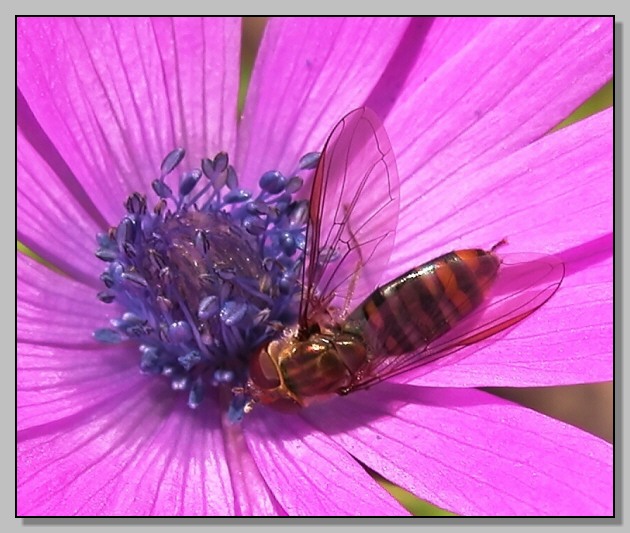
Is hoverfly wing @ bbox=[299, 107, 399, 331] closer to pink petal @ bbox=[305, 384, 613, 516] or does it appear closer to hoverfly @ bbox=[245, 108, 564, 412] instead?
hoverfly @ bbox=[245, 108, 564, 412]

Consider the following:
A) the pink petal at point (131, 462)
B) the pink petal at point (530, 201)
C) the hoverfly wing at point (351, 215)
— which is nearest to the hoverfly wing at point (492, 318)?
the pink petal at point (530, 201)

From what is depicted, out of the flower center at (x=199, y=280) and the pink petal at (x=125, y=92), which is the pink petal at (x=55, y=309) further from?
the pink petal at (x=125, y=92)

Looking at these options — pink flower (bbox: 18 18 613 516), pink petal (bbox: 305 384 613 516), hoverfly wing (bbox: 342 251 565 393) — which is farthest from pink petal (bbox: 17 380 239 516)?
hoverfly wing (bbox: 342 251 565 393)

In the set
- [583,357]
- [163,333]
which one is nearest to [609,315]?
[583,357]

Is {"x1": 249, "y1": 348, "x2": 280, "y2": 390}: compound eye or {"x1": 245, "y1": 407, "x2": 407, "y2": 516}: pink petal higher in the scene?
{"x1": 249, "y1": 348, "x2": 280, "y2": 390}: compound eye

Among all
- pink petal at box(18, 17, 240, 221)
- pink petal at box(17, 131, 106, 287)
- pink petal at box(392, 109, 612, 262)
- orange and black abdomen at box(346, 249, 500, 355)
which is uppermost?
pink petal at box(18, 17, 240, 221)

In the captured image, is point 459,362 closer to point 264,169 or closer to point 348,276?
point 348,276

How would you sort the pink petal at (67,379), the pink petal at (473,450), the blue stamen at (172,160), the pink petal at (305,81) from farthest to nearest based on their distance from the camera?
the pink petal at (305,81), the blue stamen at (172,160), the pink petal at (67,379), the pink petal at (473,450)
